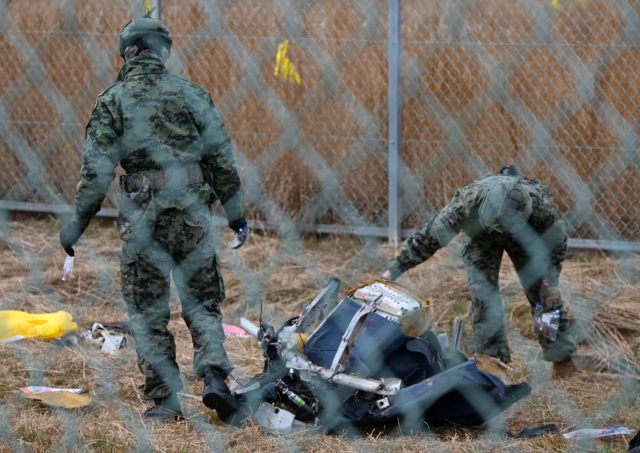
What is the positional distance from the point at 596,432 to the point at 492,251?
3.65 feet

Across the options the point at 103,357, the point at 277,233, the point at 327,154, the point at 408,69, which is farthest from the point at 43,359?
the point at 408,69

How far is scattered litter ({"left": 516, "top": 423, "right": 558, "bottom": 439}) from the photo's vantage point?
8.85 feet

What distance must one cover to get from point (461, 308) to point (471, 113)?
161 centimetres

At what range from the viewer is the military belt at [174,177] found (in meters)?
2.76

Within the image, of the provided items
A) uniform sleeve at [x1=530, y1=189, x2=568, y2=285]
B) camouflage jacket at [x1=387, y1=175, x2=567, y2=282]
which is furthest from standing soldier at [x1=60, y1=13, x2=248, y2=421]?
uniform sleeve at [x1=530, y1=189, x2=568, y2=285]

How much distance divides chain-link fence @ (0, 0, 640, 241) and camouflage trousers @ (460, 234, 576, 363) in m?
1.32

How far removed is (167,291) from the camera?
2.92m

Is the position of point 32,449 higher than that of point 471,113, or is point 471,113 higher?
point 32,449

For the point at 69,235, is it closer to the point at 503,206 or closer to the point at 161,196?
the point at 161,196

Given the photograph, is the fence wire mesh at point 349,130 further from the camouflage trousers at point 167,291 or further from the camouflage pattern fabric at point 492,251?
the camouflage trousers at point 167,291

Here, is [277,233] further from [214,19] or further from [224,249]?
[214,19]

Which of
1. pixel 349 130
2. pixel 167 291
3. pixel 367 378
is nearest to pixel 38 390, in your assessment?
pixel 167 291

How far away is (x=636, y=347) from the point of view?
368 cm

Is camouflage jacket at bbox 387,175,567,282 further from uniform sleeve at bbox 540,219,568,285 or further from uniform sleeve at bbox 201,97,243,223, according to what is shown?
uniform sleeve at bbox 201,97,243,223
